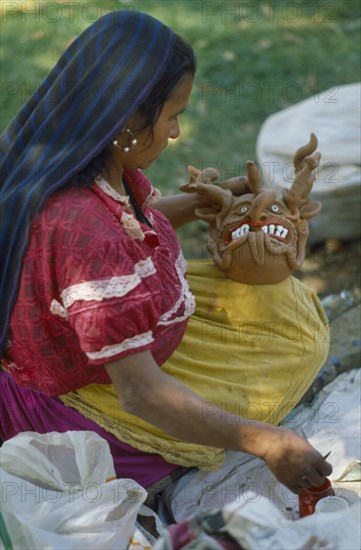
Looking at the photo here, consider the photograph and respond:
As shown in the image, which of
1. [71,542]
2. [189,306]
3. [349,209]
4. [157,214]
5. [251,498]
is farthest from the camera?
[349,209]

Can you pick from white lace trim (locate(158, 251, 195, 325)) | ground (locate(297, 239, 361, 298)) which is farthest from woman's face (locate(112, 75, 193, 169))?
ground (locate(297, 239, 361, 298))

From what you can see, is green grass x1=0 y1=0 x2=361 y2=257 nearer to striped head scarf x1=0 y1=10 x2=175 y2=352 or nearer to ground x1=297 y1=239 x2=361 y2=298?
ground x1=297 y1=239 x2=361 y2=298

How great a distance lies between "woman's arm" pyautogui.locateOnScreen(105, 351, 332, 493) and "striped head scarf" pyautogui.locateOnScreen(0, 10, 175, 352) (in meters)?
0.40

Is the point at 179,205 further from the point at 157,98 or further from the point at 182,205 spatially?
the point at 157,98

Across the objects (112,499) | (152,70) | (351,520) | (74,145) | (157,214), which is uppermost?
(152,70)

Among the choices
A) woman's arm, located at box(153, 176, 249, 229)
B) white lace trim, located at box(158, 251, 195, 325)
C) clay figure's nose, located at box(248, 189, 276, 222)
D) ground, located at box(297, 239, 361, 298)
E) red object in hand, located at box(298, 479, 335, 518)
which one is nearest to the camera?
red object in hand, located at box(298, 479, 335, 518)

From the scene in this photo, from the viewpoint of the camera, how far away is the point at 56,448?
2.24m

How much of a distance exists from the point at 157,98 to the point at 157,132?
0.09 m

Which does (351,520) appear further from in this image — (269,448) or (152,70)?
(152,70)

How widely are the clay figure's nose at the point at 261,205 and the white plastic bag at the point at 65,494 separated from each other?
0.90 m

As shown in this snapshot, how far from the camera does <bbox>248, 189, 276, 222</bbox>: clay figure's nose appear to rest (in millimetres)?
2658

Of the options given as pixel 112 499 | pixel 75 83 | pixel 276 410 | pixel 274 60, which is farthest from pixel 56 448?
pixel 274 60

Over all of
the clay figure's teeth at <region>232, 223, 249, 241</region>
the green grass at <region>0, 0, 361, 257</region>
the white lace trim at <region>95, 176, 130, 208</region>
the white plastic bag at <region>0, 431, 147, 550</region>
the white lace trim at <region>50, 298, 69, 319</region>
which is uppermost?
the white lace trim at <region>95, 176, 130, 208</region>

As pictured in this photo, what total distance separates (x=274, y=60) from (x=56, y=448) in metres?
4.26
